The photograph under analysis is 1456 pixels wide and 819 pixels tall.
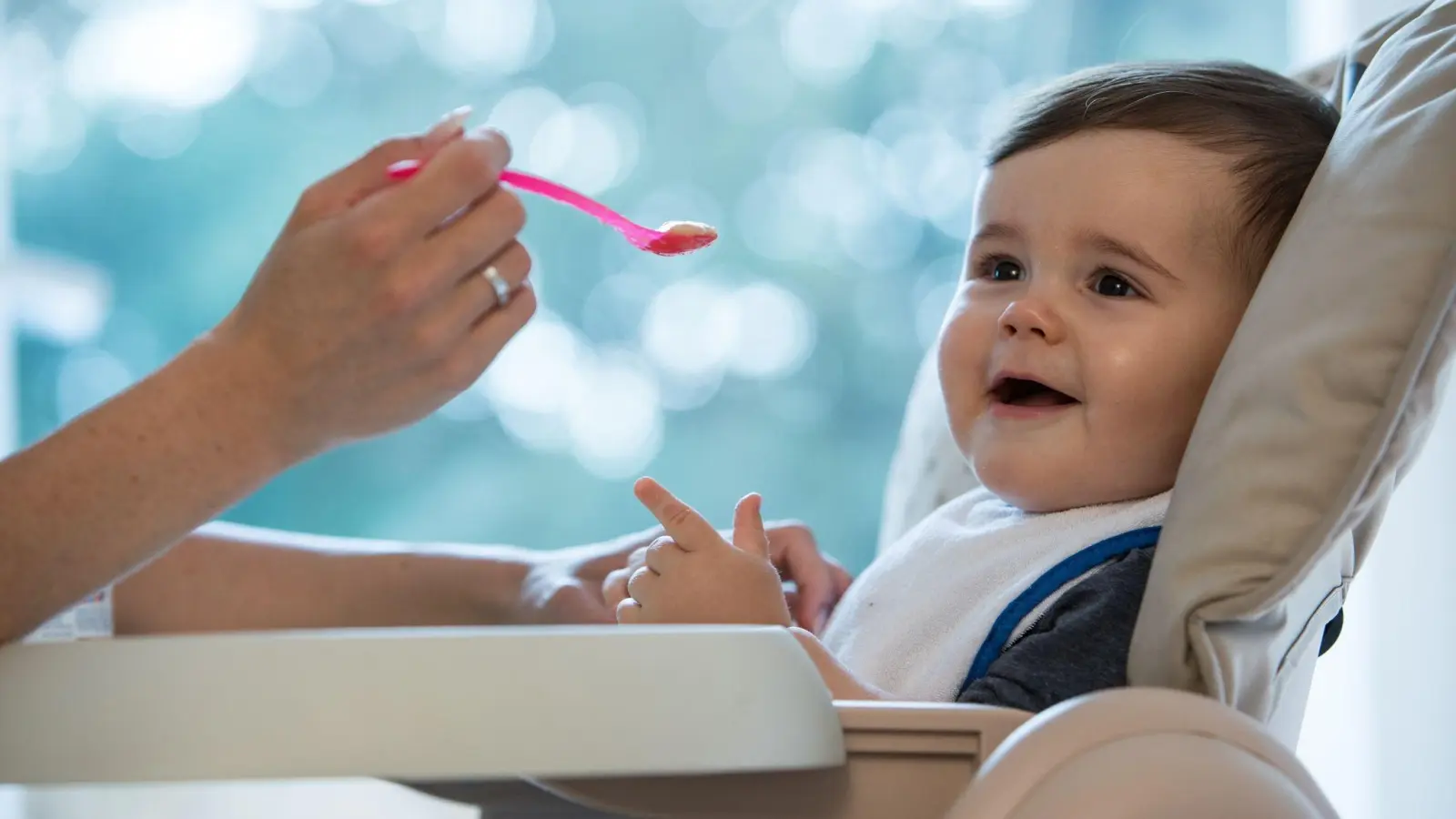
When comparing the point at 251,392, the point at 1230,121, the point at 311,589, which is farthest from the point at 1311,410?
the point at 311,589

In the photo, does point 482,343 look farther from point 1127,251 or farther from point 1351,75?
point 1351,75

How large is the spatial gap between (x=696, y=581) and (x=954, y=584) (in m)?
0.23

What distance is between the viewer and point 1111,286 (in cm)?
92

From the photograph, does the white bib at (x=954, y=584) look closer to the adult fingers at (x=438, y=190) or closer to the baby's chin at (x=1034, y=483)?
the baby's chin at (x=1034, y=483)

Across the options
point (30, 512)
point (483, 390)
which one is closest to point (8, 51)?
point (483, 390)

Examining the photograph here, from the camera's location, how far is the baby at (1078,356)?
2.78 feet

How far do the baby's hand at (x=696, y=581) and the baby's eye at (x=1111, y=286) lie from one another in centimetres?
30

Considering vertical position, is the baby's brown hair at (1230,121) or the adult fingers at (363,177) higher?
the adult fingers at (363,177)

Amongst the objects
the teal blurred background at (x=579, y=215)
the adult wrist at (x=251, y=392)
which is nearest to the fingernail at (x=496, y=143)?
the adult wrist at (x=251, y=392)

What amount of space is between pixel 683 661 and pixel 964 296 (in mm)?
490

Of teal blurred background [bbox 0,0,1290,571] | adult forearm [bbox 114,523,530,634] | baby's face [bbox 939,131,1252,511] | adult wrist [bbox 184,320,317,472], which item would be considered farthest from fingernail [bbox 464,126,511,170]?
teal blurred background [bbox 0,0,1290,571]

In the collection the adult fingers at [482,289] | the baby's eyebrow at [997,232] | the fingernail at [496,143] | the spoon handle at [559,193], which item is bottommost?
the baby's eyebrow at [997,232]

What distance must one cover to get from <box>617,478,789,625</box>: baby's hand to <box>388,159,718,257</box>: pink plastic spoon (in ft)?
0.47

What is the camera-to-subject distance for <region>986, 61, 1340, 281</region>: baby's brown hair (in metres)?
0.92
